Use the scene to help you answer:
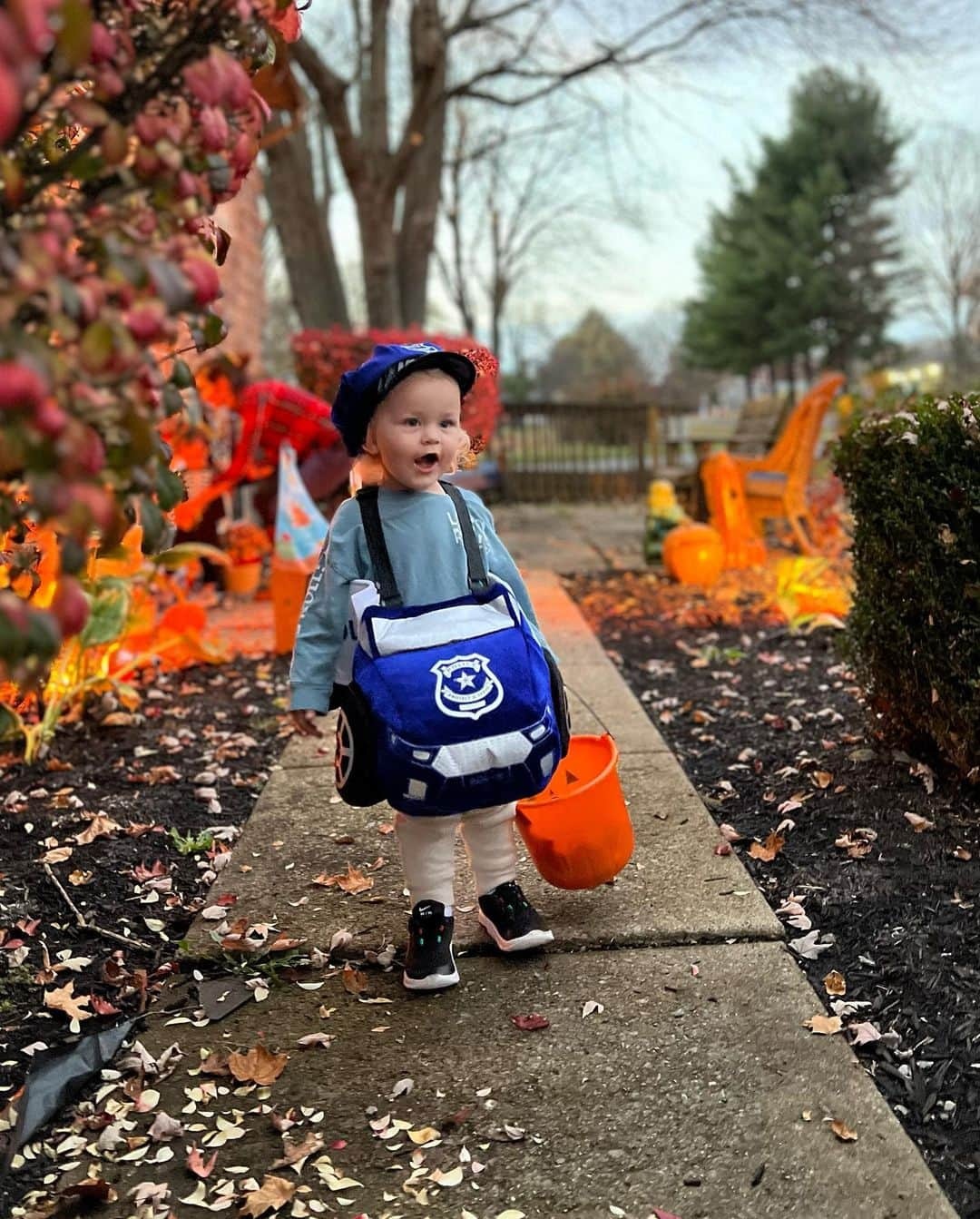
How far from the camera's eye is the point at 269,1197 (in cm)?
186

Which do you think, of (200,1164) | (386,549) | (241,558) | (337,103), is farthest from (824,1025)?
(337,103)

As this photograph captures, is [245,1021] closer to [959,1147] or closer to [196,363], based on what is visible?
[959,1147]

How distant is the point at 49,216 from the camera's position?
126 cm

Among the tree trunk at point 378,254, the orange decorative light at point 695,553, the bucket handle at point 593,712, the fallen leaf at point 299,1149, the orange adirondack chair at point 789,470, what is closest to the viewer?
the fallen leaf at point 299,1149

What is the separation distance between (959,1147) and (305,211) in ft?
39.1

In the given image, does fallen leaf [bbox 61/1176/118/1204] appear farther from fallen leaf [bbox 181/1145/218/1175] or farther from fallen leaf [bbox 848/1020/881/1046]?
fallen leaf [bbox 848/1020/881/1046]

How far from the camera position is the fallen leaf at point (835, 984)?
2.42 metres

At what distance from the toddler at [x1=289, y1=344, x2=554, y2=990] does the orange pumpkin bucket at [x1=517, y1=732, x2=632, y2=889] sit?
0.07 metres

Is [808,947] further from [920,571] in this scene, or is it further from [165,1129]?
[165,1129]

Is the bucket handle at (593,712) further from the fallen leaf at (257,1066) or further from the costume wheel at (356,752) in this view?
the fallen leaf at (257,1066)

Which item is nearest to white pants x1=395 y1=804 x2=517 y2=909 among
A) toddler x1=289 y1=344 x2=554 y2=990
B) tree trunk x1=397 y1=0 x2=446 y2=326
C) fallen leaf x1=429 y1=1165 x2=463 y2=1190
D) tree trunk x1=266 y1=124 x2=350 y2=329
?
toddler x1=289 y1=344 x2=554 y2=990

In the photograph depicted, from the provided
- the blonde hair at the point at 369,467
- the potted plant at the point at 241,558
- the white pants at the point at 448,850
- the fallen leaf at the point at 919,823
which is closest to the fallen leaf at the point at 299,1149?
the white pants at the point at 448,850

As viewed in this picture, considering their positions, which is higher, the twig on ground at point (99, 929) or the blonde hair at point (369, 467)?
the blonde hair at point (369, 467)

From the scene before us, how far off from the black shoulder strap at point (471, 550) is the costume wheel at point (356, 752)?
39cm
